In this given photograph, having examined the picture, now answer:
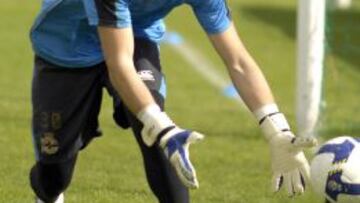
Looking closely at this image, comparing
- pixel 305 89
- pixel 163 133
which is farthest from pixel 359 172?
pixel 305 89

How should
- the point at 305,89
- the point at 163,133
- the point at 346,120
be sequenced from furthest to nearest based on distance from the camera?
the point at 346,120, the point at 305,89, the point at 163,133

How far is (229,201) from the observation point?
691cm

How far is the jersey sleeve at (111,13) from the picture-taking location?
15.3 feet

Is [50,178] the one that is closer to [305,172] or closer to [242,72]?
[242,72]

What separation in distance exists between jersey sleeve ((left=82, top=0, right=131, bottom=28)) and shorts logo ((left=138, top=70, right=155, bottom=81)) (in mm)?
524

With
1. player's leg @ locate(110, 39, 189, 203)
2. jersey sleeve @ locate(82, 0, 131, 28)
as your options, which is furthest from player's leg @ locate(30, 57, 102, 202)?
jersey sleeve @ locate(82, 0, 131, 28)

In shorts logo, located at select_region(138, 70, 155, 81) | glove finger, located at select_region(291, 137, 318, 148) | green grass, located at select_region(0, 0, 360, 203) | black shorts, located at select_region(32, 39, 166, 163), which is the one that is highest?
glove finger, located at select_region(291, 137, 318, 148)

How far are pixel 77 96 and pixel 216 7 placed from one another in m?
0.99

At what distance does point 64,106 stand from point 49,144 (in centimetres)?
24

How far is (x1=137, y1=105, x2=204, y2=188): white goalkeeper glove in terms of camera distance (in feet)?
14.7

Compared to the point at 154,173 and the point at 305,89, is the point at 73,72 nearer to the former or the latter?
the point at 154,173

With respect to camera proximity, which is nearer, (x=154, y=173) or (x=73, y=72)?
(x=154, y=173)

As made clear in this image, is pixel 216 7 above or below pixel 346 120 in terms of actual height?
above

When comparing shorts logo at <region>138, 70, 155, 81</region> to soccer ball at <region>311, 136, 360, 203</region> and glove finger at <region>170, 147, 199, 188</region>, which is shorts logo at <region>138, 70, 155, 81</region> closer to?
glove finger at <region>170, 147, 199, 188</region>
